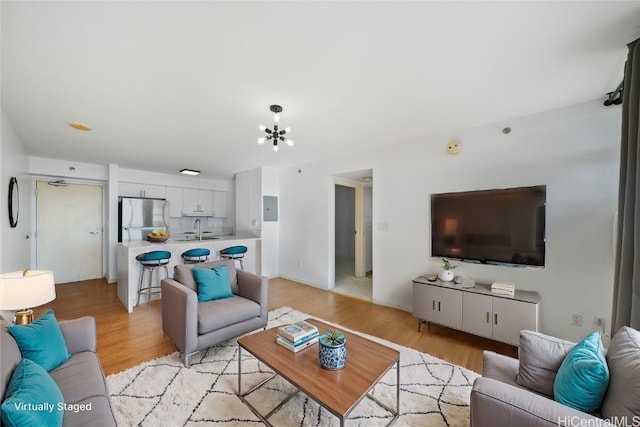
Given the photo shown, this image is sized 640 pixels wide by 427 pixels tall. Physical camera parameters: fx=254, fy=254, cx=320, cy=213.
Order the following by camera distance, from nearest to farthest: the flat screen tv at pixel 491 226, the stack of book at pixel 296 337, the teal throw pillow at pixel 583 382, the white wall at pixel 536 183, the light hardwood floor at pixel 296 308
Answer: the teal throw pillow at pixel 583 382
the stack of book at pixel 296 337
the white wall at pixel 536 183
the light hardwood floor at pixel 296 308
the flat screen tv at pixel 491 226

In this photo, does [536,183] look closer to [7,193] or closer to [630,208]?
[630,208]

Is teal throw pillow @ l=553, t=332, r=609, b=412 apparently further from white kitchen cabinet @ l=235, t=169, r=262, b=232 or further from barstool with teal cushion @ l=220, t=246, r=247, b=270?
white kitchen cabinet @ l=235, t=169, r=262, b=232

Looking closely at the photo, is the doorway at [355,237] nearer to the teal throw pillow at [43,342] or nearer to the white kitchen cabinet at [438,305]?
the white kitchen cabinet at [438,305]

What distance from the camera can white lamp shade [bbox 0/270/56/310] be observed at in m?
1.60

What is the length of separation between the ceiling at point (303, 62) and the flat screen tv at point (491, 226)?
0.86 m

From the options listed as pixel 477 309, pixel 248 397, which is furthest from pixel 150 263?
pixel 477 309

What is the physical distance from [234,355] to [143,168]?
471 cm

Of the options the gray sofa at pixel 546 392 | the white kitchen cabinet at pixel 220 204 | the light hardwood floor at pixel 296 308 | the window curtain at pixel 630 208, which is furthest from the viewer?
the white kitchen cabinet at pixel 220 204

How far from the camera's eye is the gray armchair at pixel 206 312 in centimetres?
218

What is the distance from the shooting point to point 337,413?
3.95ft

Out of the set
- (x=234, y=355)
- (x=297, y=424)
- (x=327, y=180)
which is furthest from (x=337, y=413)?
Result: (x=327, y=180)

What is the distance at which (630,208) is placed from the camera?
164cm

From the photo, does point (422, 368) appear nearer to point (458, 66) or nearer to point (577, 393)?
point (577, 393)

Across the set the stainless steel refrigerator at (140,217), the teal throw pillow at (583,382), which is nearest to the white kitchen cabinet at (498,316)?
the teal throw pillow at (583,382)
